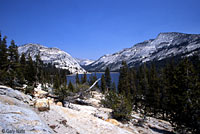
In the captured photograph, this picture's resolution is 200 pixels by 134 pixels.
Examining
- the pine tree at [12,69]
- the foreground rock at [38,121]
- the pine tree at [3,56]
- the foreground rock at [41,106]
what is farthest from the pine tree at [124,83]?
the foreground rock at [41,106]

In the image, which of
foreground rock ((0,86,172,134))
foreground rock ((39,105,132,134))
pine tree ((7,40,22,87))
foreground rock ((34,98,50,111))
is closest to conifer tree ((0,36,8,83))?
pine tree ((7,40,22,87))

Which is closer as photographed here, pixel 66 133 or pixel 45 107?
pixel 66 133

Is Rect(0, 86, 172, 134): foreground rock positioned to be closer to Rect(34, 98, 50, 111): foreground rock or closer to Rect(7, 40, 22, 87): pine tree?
Rect(34, 98, 50, 111): foreground rock

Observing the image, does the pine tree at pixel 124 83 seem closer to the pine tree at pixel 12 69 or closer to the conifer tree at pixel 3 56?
the pine tree at pixel 12 69

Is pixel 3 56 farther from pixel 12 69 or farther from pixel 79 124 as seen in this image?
pixel 79 124

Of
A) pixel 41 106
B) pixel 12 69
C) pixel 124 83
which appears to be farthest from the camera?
pixel 124 83

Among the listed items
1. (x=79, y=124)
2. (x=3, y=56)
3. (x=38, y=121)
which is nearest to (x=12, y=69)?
(x=3, y=56)

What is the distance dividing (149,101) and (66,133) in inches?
1359

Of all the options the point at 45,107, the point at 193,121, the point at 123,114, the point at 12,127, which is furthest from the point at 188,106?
the point at 12,127

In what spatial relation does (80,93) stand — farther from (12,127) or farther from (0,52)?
(12,127)

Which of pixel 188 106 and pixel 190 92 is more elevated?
pixel 190 92

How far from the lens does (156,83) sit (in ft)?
123

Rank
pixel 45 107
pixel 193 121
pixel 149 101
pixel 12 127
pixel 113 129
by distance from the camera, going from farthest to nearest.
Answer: pixel 149 101, pixel 193 121, pixel 113 129, pixel 45 107, pixel 12 127

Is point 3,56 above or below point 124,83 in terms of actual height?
above
